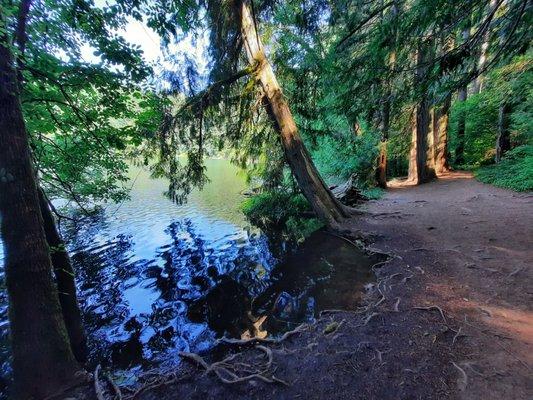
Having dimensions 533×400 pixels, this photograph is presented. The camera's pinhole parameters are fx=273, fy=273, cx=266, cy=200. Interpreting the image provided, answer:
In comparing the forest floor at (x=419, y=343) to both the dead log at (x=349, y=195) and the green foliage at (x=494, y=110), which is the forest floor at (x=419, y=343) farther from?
the green foliage at (x=494, y=110)

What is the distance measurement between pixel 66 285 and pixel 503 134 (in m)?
17.3

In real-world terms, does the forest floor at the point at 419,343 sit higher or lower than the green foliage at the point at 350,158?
lower

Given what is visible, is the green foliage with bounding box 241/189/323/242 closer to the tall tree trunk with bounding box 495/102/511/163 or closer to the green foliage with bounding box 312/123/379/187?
the green foliage with bounding box 312/123/379/187

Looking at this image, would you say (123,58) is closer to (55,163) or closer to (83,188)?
(55,163)

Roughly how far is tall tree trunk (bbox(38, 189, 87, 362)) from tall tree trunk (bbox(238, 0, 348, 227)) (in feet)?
18.3

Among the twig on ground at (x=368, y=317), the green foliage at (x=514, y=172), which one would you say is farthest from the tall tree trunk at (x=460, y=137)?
the twig on ground at (x=368, y=317)

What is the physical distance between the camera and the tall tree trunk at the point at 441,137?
13078 mm

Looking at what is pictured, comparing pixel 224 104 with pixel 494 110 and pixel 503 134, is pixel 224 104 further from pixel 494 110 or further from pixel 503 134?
pixel 494 110

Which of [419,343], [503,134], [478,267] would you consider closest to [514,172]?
[503,134]

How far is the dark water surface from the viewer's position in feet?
15.8

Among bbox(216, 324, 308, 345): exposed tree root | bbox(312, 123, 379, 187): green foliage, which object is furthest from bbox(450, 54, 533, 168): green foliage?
bbox(216, 324, 308, 345): exposed tree root

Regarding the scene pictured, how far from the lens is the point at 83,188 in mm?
8039

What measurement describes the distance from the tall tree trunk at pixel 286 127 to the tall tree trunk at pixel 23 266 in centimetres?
549

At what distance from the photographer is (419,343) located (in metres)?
3.20
